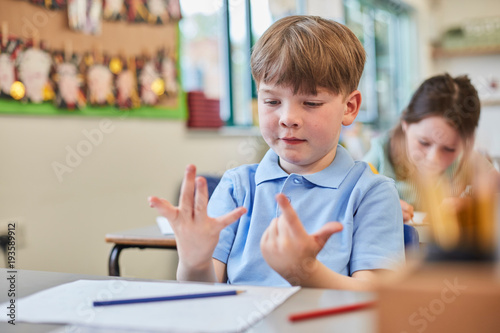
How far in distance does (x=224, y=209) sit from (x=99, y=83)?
1.83 meters

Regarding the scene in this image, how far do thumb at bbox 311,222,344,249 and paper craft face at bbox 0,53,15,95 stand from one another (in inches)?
76.7

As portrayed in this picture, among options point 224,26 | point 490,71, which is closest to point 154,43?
point 224,26

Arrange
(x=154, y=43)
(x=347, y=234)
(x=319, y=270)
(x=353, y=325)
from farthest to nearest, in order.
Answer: (x=154, y=43) < (x=347, y=234) < (x=319, y=270) < (x=353, y=325)

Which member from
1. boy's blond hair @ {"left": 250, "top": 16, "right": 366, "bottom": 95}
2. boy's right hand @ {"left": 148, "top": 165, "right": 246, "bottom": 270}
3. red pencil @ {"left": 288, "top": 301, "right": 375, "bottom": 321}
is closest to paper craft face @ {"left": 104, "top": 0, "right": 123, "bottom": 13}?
boy's blond hair @ {"left": 250, "top": 16, "right": 366, "bottom": 95}

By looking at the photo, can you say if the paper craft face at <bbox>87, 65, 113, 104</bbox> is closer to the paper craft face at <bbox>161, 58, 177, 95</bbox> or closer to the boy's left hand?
the paper craft face at <bbox>161, 58, 177, 95</bbox>

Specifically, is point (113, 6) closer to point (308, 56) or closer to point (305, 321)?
point (308, 56)

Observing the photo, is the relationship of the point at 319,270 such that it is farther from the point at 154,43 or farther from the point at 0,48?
the point at 154,43

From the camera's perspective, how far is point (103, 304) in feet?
2.37

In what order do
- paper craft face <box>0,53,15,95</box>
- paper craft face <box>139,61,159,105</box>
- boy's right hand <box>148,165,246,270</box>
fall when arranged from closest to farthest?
boy's right hand <box>148,165,246,270</box> < paper craft face <box>0,53,15,95</box> < paper craft face <box>139,61,159,105</box>

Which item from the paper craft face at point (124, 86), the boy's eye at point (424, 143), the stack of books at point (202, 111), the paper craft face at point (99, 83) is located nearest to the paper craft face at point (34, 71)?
the paper craft face at point (99, 83)

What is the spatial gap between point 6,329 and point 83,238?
6.92ft

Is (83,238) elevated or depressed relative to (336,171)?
depressed

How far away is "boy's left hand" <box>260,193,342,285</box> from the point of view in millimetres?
759

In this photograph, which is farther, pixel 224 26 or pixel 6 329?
pixel 224 26
